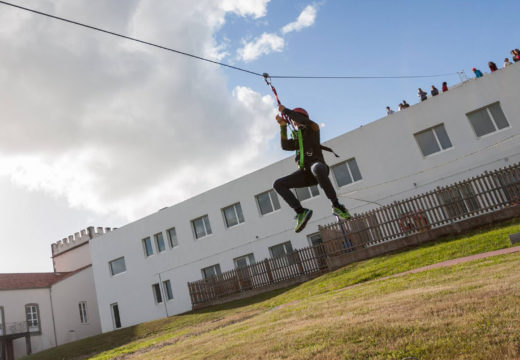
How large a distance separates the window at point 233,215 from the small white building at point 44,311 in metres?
20.8

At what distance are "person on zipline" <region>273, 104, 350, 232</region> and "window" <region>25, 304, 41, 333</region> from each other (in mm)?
37021

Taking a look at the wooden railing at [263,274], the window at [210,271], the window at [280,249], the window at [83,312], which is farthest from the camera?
the window at [83,312]

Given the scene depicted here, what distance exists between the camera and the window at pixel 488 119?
805 inches

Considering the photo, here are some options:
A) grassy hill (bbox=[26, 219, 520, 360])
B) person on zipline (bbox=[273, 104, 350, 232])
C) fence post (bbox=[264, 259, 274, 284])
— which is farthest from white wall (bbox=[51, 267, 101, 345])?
person on zipline (bbox=[273, 104, 350, 232])

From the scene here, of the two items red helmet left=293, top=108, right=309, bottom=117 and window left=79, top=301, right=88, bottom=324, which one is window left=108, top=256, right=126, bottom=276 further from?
red helmet left=293, top=108, right=309, bottom=117

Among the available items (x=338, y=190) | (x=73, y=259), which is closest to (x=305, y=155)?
(x=338, y=190)

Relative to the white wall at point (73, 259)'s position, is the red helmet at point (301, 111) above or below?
below

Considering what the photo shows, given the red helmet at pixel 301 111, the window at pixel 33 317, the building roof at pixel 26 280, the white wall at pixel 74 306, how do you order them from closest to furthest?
1. the red helmet at pixel 301 111
2. the window at pixel 33 317
3. the building roof at pixel 26 280
4. the white wall at pixel 74 306

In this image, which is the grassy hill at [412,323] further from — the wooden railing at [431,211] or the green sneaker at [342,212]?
the wooden railing at [431,211]

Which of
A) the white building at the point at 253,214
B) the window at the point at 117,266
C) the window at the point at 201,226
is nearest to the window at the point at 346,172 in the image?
the white building at the point at 253,214

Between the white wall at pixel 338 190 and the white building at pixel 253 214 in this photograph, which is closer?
the white wall at pixel 338 190

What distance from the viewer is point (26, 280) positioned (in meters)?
37.5

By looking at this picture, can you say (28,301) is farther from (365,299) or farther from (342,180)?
(365,299)

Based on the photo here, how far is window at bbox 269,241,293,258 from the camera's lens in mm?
24328
